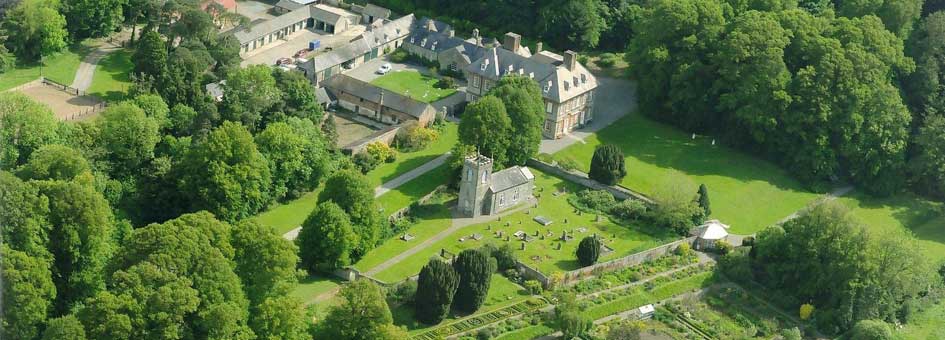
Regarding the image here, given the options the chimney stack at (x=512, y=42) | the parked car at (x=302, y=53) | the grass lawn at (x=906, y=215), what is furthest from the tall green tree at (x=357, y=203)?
the grass lawn at (x=906, y=215)

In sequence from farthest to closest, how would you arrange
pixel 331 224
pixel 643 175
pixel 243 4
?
pixel 243 4
pixel 643 175
pixel 331 224

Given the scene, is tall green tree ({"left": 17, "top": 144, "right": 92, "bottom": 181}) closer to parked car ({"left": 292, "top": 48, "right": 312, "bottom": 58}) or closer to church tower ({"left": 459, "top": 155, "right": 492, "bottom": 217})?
church tower ({"left": 459, "top": 155, "right": 492, "bottom": 217})

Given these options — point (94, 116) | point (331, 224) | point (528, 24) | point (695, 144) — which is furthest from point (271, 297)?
point (528, 24)

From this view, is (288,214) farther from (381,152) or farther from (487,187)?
(487,187)

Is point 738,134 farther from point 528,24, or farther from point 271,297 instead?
point 271,297

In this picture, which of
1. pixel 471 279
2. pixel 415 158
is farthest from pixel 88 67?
pixel 471 279

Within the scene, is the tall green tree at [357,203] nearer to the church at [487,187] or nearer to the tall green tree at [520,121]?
the church at [487,187]
